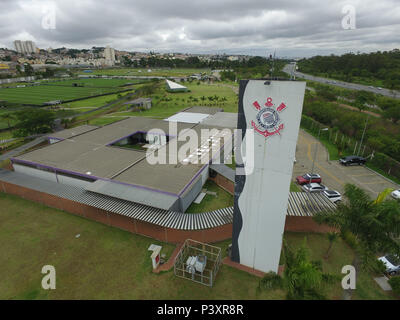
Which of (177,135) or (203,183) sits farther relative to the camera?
(177,135)

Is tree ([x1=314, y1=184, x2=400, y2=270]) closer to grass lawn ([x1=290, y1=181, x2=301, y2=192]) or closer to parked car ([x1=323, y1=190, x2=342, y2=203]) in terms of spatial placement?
parked car ([x1=323, y1=190, x2=342, y2=203])

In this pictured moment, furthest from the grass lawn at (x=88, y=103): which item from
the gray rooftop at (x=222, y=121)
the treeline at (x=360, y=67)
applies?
the treeline at (x=360, y=67)

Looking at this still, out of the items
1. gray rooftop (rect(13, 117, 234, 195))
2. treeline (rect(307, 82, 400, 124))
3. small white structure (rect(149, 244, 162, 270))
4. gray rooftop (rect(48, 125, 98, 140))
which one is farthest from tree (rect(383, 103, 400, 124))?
gray rooftop (rect(48, 125, 98, 140))

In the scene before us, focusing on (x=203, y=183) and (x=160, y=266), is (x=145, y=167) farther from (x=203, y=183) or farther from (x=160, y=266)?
(x=160, y=266)

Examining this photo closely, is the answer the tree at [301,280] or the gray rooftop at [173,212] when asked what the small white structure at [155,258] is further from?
the tree at [301,280]

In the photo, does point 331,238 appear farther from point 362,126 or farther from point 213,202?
point 362,126

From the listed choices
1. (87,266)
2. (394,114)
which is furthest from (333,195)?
(394,114)
